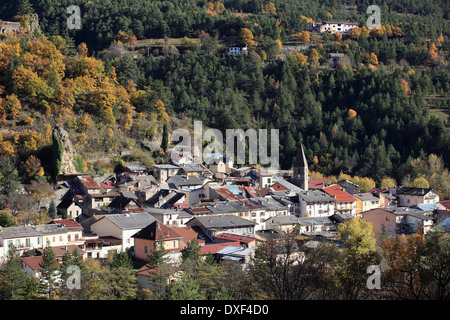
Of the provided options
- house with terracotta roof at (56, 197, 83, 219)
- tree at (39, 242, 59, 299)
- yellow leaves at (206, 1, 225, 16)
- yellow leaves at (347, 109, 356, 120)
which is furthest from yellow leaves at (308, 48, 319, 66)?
tree at (39, 242, 59, 299)

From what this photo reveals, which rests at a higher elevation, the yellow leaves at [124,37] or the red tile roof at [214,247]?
the yellow leaves at [124,37]

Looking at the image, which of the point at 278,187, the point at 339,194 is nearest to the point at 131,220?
the point at 278,187

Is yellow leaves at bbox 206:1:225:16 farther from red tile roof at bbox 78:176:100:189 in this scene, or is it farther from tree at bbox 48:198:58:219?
tree at bbox 48:198:58:219

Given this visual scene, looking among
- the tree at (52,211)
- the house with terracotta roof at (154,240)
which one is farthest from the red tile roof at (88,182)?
the house with terracotta roof at (154,240)

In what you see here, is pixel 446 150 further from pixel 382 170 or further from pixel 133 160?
pixel 133 160

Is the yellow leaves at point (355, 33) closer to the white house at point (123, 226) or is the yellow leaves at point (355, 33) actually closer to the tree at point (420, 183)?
the tree at point (420, 183)
